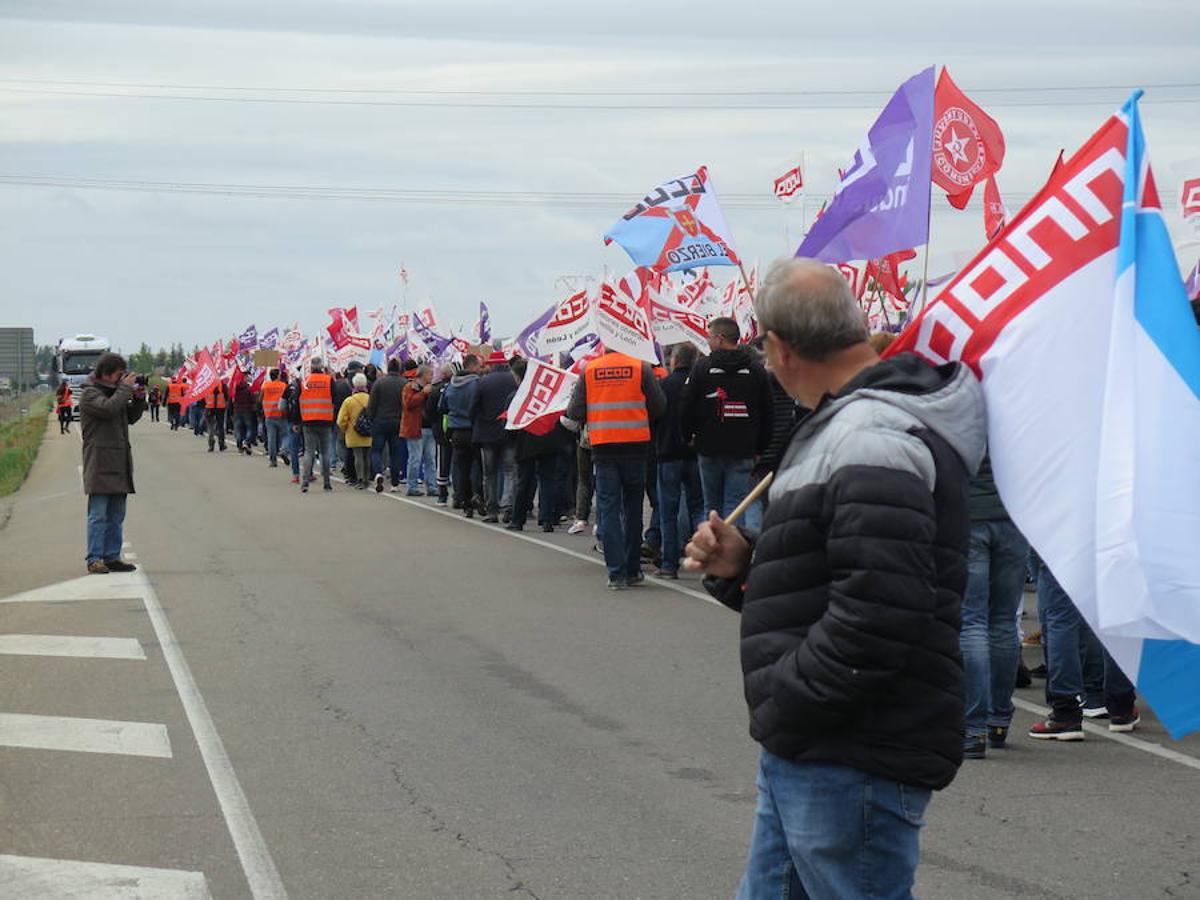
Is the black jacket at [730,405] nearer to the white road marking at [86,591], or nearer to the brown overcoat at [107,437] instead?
the white road marking at [86,591]

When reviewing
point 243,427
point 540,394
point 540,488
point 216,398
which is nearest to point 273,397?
point 243,427

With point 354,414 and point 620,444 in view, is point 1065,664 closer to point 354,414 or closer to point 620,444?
point 620,444

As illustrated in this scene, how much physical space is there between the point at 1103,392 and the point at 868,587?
0.99 m

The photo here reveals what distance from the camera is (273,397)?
33625mm

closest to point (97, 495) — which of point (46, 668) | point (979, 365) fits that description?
point (46, 668)

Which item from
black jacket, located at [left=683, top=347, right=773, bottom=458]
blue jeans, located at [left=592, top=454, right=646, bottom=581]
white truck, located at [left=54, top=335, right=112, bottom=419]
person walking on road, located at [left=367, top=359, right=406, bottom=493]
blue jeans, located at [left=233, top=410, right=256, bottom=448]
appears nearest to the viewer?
black jacket, located at [left=683, top=347, right=773, bottom=458]

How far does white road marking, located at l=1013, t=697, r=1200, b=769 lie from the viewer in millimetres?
8141

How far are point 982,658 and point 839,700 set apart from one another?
4.85 m

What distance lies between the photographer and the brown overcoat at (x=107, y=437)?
603 inches

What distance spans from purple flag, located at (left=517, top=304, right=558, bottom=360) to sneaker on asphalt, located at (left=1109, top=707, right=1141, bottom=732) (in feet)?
37.7

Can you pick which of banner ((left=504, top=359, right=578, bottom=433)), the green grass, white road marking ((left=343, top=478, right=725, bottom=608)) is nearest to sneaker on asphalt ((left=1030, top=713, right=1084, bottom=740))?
white road marking ((left=343, top=478, right=725, bottom=608))

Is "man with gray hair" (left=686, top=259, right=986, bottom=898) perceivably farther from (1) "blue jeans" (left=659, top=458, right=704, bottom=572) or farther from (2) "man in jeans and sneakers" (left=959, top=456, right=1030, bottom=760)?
(1) "blue jeans" (left=659, top=458, right=704, bottom=572)

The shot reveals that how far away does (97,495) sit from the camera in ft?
50.5

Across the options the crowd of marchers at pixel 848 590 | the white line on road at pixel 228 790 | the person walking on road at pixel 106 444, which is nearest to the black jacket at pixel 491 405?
the person walking on road at pixel 106 444
